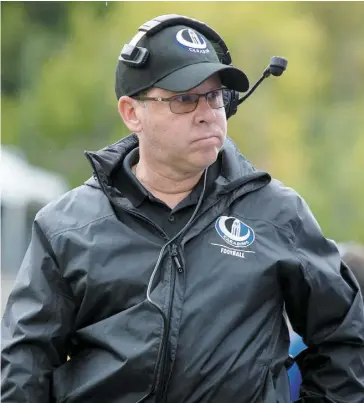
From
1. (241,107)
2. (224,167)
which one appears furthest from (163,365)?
(241,107)

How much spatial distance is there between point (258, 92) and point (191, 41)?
1204 cm

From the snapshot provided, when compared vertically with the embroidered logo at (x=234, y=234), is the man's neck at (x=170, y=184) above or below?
above

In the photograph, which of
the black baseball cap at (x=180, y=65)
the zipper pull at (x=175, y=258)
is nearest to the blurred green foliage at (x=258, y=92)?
the black baseball cap at (x=180, y=65)

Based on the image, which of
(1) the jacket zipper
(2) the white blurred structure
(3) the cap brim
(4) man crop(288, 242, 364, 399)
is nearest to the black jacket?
(1) the jacket zipper

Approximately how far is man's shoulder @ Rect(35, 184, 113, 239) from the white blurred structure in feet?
34.7

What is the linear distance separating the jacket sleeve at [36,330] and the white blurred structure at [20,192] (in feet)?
35.0

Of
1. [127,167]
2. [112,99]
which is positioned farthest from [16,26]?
[127,167]

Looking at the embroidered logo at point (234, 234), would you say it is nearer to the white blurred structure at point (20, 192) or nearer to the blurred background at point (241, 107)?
the blurred background at point (241, 107)

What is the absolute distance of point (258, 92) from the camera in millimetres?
14859

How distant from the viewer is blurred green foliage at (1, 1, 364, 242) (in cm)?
1316

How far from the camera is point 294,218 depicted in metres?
2.94

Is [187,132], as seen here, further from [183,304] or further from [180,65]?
[183,304]

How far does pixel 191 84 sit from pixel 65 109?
11708 millimetres

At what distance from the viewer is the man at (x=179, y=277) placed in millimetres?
2762
